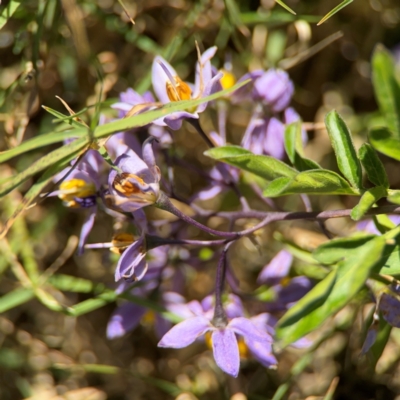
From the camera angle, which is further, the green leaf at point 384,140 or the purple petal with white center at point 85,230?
the purple petal with white center at point 85,230

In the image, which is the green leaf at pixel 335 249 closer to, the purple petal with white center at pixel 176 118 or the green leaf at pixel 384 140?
the green leaf at pixel 384 140

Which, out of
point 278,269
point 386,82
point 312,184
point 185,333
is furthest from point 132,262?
point 386,82

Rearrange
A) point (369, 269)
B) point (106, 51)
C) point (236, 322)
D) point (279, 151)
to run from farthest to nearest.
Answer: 1. point (106, 51)
2. point (279, 151)
3. point (236, 322)
4. point (369, 269)

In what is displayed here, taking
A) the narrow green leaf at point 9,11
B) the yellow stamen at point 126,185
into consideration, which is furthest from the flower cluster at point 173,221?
the narrow green leaf at point 9,11

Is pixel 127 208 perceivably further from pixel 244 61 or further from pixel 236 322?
pixel 244 61

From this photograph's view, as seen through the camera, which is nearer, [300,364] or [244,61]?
[300,364]

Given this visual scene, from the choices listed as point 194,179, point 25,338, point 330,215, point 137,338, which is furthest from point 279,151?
point 25,338
